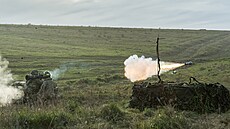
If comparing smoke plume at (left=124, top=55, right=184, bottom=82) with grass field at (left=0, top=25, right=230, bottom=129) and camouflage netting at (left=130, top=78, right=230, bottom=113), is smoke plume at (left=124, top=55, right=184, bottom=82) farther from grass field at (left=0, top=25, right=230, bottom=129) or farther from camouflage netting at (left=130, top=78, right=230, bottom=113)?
camouflage netting at (left=130, top=78, right=230, bottom=113)

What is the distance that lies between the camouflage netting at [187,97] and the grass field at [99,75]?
45.3 inches

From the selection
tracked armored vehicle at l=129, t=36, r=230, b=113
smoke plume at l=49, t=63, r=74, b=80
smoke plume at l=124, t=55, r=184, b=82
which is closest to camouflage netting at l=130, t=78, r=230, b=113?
tracked armored vehicle at l=129, t=36, r=230, b=113

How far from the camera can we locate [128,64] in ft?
88.9

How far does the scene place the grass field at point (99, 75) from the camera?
38.9 feet

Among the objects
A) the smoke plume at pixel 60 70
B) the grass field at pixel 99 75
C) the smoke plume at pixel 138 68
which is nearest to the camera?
the grass field at pixel 99 75

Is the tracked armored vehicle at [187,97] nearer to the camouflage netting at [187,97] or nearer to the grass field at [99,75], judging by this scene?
the camouflage netting at [187,97]

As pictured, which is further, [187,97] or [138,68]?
[138,68]

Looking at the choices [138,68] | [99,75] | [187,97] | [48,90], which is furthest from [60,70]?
[187,97]

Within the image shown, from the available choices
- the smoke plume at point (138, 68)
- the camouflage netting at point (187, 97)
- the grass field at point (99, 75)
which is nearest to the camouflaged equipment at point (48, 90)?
the grass field at point (99, 75)

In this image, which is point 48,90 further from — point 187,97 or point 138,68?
point 187,97

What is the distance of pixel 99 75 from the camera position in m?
39.8

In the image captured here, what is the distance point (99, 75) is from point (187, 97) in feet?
76.6

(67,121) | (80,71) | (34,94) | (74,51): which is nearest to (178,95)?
(67,121)

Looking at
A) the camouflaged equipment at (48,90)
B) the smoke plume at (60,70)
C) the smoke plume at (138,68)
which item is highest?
the smoke plume at (138,68)
